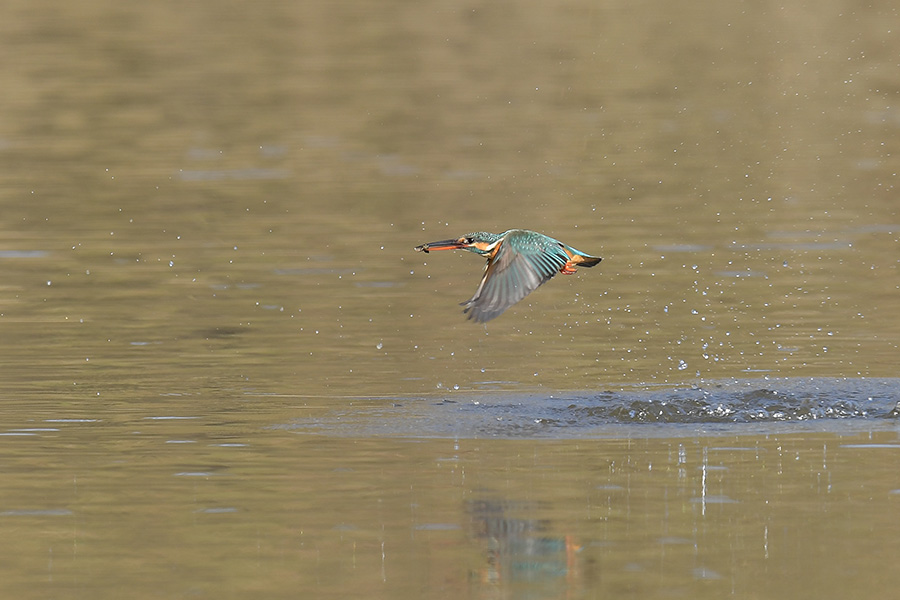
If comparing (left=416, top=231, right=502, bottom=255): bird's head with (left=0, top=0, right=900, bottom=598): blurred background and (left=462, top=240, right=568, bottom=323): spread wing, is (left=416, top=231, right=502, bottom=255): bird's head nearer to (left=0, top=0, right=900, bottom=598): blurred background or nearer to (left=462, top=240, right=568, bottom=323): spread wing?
(left=462, top=240, right=568, bottom=323): spread wing

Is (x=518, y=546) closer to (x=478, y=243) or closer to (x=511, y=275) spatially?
(x=511, y=275)

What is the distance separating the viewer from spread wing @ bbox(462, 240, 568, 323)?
8.64m

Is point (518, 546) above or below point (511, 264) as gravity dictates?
below

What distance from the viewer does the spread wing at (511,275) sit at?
28.3 feet

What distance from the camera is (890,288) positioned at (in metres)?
13.0

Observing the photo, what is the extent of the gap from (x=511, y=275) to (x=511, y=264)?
0.08 meters

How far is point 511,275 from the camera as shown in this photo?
346 inches

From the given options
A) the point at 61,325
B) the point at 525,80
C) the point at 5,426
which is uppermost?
the point at 525,80

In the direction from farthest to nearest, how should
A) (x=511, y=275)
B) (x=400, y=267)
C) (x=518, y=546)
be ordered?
(x=400, y=267) → (x=511, y=275) → (x=518, y=546)

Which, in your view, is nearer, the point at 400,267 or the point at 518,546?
the point at 518,546

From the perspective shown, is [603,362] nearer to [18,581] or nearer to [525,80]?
[18,581]

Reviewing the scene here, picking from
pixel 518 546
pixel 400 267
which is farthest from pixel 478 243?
pixel 400 267

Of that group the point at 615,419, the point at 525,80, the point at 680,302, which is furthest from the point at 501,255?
the point at 525,80

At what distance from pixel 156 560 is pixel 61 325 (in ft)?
19.2
